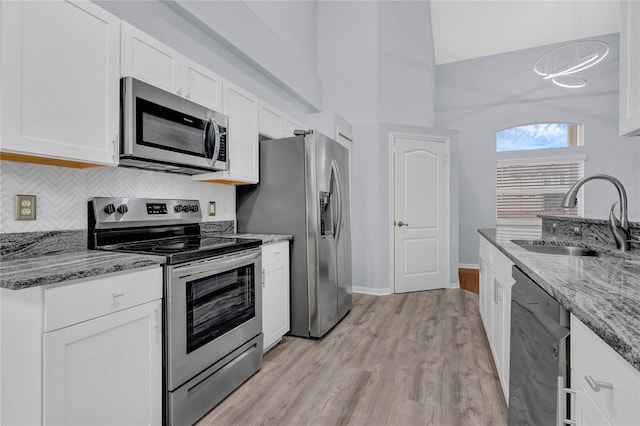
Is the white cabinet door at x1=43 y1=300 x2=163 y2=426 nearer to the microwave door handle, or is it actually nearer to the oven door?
the oven door

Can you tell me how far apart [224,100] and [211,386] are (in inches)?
75.3

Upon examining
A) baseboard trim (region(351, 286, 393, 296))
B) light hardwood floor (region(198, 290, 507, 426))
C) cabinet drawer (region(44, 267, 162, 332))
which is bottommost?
light hardwood floor (region(198, 290, 507, 426))

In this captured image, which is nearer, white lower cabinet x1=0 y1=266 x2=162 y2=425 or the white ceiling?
white lower cabinet x1=0 y1=266 x2=162 y2=425

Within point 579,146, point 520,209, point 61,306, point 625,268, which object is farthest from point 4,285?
point 579,146

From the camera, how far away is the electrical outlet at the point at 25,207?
159 centimetres

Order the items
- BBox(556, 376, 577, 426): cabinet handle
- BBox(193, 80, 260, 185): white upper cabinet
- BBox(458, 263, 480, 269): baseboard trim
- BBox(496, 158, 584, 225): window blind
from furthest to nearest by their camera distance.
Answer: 1. BBox(458, 263, 480, 269): baseboard trim
2. BBox(496, 158, 584, 225): window blind
3. BBox(193, 80, 260, 185): white upper cabinet
4. BBox(556, 376, 577, 426): cabinet handle

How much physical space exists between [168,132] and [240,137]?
29.4 inches

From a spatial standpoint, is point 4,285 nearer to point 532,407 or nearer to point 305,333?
point 532,407

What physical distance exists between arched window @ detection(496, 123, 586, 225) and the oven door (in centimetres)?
559

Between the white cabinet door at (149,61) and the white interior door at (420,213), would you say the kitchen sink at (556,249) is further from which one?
the white cabinet door at (149,61)

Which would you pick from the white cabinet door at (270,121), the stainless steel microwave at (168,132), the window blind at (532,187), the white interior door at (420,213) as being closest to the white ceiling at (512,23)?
the window blind at (532,187)

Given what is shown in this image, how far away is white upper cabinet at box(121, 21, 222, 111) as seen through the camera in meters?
1.81

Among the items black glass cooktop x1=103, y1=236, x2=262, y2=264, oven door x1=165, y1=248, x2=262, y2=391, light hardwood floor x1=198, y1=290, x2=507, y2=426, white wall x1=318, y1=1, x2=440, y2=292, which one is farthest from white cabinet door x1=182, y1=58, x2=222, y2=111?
white wall x1=318, y1=1, x2=440, y2=292

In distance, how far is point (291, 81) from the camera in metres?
3.93
